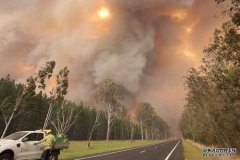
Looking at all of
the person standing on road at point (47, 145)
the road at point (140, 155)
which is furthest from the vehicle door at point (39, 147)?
the road at point (140, 155)

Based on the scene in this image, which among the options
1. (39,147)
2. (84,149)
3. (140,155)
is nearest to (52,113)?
(84,149)

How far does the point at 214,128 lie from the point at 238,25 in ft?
56.6

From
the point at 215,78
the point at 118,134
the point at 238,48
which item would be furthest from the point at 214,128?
the point at 118,134

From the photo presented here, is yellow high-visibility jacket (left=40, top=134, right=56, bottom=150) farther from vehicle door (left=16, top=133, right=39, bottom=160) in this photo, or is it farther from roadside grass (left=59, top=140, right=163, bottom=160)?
roadside grass (left=59, top=140, right=163, bottom=160)

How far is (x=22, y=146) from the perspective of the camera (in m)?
14.0

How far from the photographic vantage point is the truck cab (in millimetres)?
13091

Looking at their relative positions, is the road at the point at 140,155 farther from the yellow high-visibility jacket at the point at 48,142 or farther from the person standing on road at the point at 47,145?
the yellow high-visibility jacket at the point at 48,142

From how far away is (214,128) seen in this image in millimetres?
26859

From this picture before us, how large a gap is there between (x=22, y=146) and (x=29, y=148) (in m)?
0.53

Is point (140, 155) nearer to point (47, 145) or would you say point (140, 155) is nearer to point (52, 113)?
point (47, 145)

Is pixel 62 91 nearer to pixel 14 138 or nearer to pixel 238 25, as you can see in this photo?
pixel 14 138

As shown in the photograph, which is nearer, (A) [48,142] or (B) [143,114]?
(A) [48,142]

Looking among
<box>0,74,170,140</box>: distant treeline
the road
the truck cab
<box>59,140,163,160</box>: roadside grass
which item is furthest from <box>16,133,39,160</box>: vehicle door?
<box>0,74,170,140</box>: distant treeline

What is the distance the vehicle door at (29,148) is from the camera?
14.0 metres
